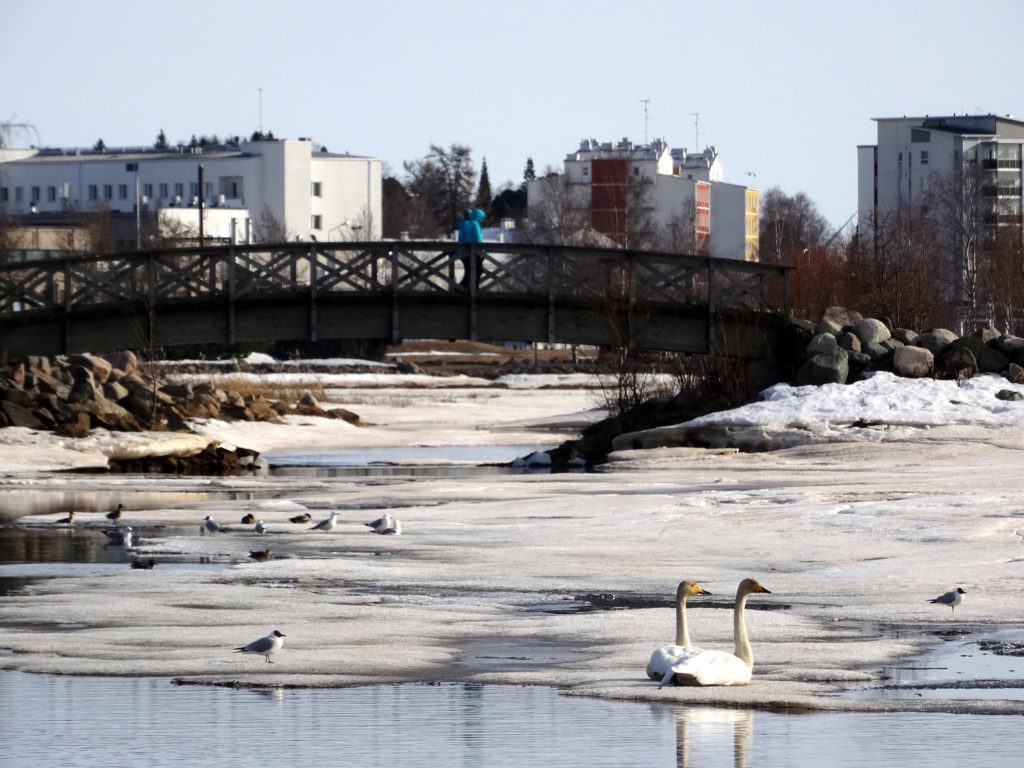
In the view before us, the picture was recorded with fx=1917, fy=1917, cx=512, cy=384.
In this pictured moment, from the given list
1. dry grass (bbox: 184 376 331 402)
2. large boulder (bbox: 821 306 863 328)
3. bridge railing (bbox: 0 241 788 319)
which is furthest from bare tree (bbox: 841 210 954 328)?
dry grass (bbox: 184 376 331 402)

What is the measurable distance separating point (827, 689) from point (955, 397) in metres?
25.8

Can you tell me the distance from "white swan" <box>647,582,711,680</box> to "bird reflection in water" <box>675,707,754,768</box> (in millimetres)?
669

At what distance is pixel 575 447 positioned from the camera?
42.3 metres

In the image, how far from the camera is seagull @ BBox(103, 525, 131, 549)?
23578 mm

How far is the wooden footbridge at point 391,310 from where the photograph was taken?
134 feet

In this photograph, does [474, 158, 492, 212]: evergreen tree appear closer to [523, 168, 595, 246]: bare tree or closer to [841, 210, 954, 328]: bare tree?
[523, 168, 595, 246]: bare tree

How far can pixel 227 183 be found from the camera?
13825cm

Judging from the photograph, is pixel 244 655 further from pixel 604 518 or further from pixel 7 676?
pixel 604 518

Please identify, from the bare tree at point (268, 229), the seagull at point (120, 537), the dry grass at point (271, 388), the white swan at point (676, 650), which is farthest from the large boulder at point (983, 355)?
the bare tree at point (268, 229)

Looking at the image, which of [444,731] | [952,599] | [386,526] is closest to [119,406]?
[386,526]

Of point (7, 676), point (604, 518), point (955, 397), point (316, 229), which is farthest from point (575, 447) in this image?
point (316, 229)

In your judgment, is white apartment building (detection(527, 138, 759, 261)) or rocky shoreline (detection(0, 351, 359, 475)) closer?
rocky shoreline (detection(0, 351, 359, 475))

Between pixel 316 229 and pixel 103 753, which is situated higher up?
pixel 316 229

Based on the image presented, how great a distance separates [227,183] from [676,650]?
127080mm
